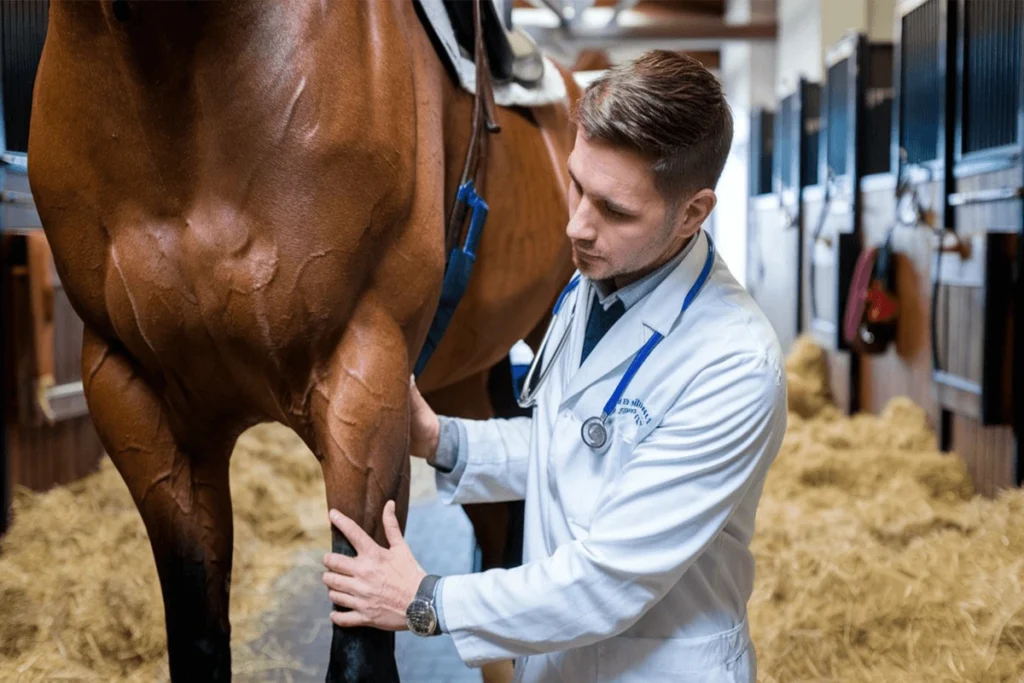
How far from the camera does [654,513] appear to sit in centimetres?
108

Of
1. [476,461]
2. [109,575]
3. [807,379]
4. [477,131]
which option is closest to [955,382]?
[807,379]

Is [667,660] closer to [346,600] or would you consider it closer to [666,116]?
[346,600]

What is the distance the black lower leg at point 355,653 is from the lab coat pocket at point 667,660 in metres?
0.27

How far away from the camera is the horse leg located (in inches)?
51.9

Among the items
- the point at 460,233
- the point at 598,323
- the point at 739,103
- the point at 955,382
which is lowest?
the point at 955,382

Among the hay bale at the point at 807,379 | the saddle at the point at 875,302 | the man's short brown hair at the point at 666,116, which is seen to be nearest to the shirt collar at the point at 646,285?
the man's short brown hair at the point at 666,116

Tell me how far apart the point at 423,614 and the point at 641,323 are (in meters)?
0.40

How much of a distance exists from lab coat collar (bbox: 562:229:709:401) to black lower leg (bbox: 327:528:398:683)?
357 mm

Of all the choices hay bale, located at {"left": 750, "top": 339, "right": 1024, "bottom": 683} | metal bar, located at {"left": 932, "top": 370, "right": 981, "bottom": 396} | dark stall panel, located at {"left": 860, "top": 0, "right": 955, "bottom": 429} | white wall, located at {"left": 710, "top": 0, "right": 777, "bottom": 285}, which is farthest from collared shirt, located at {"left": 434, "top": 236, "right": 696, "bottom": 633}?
white wall, located at {"left": 710, "top": 0, "right": 777, "bottom": 285}

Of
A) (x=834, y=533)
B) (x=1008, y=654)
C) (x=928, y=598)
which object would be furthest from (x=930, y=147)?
(x=1008, y=654)

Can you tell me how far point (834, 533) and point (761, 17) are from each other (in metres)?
9.35

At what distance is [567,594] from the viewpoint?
1.08 metres

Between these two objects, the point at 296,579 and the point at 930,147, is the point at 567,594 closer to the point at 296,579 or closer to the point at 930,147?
the point at 296,579

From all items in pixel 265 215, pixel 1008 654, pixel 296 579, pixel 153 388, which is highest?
pixel 265 215
